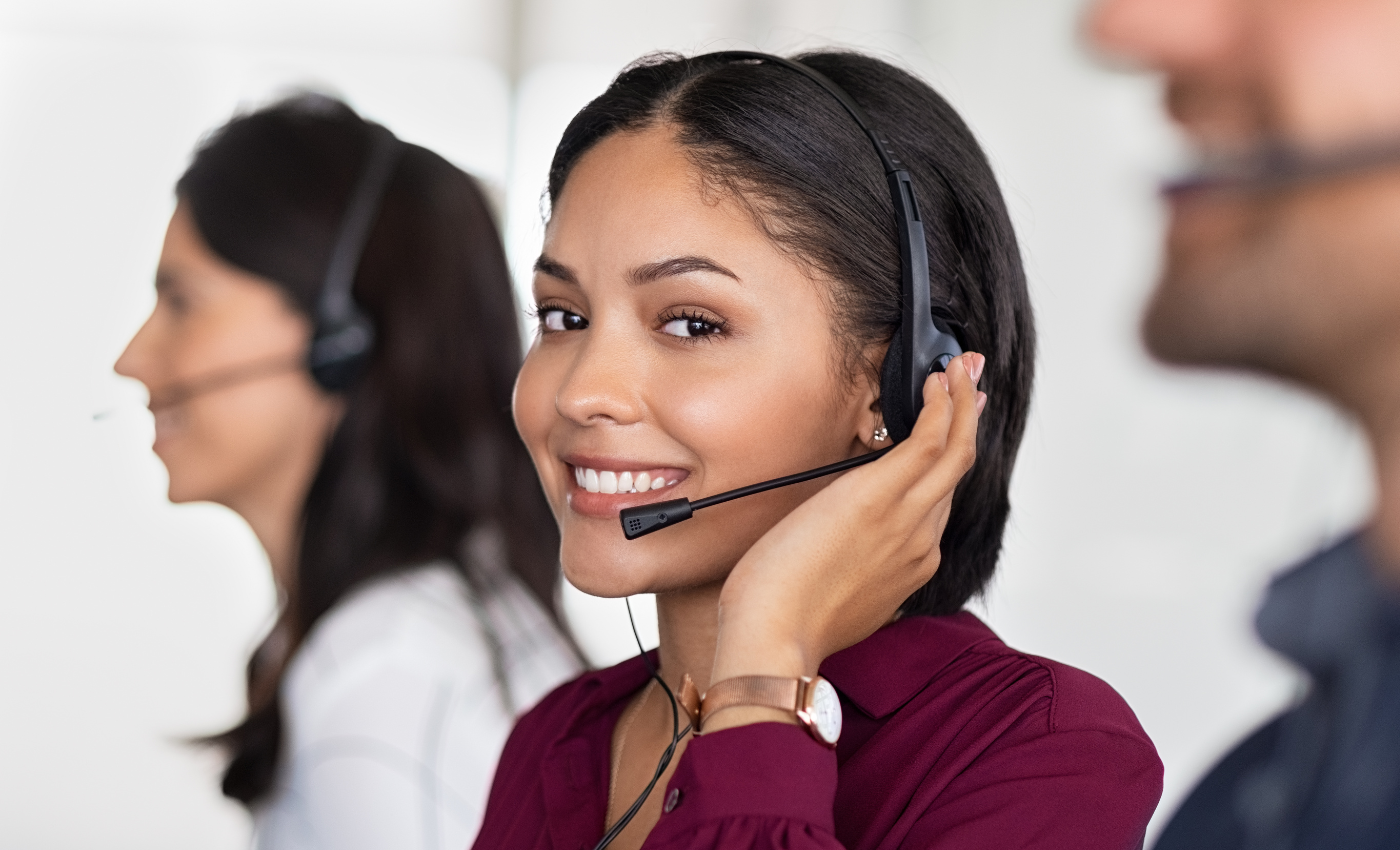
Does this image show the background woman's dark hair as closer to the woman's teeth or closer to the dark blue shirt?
the woman's teeth

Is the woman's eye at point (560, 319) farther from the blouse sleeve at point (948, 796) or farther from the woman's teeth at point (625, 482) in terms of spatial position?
the blouse sleeve at point (948, 796)

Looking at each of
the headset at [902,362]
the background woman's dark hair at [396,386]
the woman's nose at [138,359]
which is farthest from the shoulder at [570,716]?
the woman's nose at [138,359]

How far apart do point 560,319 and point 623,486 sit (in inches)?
8.3

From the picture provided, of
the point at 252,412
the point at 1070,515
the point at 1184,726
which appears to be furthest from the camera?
the point at 252,412

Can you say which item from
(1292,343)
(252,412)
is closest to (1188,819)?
(1292,343)

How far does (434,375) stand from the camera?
215 centimetres

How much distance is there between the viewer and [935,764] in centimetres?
100

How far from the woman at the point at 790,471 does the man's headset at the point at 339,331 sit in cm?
88

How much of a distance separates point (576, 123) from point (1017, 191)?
745 mm

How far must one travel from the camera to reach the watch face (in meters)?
0.92

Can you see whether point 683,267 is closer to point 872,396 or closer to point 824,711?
point 872,396

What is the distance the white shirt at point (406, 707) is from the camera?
6.04 feet

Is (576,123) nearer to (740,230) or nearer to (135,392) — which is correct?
(740,230)

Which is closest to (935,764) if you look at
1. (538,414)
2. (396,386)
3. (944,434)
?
(944,434)
